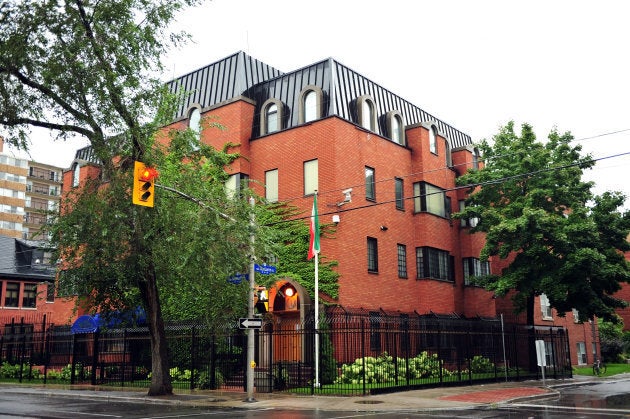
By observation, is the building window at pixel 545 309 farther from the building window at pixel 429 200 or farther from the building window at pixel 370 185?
the building window at pixel 370 185

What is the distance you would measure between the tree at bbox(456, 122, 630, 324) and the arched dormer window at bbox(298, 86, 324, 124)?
359 inches

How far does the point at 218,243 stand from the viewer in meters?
19.3

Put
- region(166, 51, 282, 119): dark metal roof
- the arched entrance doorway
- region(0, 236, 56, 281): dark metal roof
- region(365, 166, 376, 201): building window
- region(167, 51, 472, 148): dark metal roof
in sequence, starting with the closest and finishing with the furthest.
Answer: the arched entrance doorway
region(365, 166, 376, 201): building window
region(167, 51, 472, 148): dark metal roof
region(166, 51, 282, 119): dark metal roof
region(0, 236, 56, 281): dark metal roof

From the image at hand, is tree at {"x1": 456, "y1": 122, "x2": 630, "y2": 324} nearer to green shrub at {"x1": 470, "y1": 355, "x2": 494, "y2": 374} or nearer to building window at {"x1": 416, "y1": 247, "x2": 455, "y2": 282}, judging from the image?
building window at {"x1": 416, "y1": 247, "x2": 455, "y2": 282}

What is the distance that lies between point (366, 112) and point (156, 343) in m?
15.7

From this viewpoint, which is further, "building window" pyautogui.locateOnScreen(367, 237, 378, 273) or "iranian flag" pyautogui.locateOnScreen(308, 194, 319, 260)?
"building window" pyautogui.locateOnScreen(367, 237, 378, 273)

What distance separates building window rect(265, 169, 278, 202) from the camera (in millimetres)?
30562

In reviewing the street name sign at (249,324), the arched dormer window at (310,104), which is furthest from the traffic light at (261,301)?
the arched dormer window at (310,104)

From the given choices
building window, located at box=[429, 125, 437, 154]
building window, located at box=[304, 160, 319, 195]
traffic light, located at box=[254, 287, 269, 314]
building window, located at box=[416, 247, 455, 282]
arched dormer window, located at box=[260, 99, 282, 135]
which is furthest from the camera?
building window, located at box=[429, 125, 437, 154]

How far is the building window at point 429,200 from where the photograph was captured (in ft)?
108

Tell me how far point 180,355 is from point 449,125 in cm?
2177

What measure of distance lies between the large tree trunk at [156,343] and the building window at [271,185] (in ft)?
33.8

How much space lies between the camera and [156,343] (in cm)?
2147

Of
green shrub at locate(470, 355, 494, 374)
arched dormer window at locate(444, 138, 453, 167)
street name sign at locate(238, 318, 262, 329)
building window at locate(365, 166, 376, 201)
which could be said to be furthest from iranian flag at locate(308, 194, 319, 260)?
arched dormer window at locate(444, 138, 453, 167)
